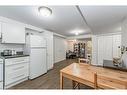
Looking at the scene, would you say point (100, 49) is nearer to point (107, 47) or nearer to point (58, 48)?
point (107, 47)

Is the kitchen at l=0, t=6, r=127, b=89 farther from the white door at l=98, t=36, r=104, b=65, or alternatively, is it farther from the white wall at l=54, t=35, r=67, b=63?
the white wall at l=54, t=35, r=67, b=63

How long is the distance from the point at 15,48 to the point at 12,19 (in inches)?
40.9

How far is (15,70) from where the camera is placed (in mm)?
3068

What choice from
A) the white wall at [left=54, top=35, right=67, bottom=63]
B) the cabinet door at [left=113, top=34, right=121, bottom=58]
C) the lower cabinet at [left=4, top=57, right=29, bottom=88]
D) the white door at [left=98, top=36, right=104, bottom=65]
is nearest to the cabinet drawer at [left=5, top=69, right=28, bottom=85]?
the lower cabinet at [left=4, top=57, right=29, bottom=88]

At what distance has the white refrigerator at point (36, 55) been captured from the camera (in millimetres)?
3688

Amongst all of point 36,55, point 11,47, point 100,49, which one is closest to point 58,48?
point 100,49

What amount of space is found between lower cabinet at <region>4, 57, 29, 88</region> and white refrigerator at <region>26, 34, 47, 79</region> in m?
0.23

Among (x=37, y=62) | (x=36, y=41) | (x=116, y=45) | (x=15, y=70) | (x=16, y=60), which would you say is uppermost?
(x=36, y=41)

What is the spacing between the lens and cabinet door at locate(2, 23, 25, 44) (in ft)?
10.1

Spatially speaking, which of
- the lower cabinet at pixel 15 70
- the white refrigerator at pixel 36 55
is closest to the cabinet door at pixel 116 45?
the white refrigerator at pixel 36 55

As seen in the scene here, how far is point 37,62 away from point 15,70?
3.30 feet

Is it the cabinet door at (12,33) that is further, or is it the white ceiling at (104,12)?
the cabinet door at (12,33)

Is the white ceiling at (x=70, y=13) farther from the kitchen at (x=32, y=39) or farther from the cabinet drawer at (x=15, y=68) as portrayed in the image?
the cabinet drawer at (x=15, y=68)

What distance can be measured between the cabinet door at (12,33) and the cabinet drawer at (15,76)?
1.00 meters
